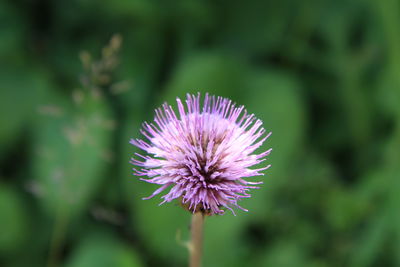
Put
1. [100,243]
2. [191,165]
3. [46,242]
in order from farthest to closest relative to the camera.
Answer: [46,242], [100,243], [191,165]

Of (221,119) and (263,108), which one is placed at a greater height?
(263,108)

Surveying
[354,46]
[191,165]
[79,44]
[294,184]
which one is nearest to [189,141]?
[191,165]

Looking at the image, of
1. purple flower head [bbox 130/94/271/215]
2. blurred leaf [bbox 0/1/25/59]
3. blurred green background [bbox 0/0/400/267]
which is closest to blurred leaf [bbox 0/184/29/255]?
blurred green background [bbox 0/0/400/267]

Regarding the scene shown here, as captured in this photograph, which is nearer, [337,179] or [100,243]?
[100,243]

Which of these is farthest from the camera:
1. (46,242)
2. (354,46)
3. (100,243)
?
(354,46)

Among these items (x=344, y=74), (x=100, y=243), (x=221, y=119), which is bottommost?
(x=221, y=119)

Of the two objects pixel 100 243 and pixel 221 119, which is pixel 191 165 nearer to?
pixel 221 119

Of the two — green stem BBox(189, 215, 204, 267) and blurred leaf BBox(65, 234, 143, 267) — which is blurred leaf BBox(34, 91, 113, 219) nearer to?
blurred leaf BBox(65, 234, 143, 267)
